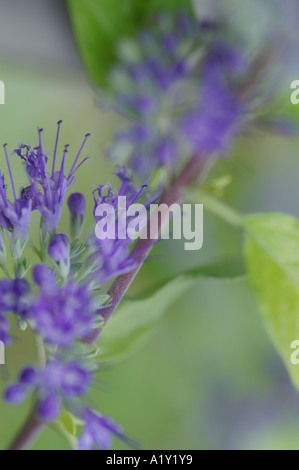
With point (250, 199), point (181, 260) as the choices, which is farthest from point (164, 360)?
point (250, 199)

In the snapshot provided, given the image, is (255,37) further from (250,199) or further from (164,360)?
(164,360)

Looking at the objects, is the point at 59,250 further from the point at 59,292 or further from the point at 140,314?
the point at 140,314

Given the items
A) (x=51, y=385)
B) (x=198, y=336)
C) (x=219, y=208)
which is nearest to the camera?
(x=51, y=385)

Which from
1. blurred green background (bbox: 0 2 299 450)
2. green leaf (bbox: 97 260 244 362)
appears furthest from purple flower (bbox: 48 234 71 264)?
blurred green background (bbox: 0 2 299 450)

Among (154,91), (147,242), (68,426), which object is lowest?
(68,426)

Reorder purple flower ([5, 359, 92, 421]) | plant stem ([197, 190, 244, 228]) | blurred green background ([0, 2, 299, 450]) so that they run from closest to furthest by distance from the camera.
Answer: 1. purple flower ([5, 359, 92, 421])
2. plant stem ([197, 190, 244, 228])
3. blurred green background ([0, 2, 299, 450])

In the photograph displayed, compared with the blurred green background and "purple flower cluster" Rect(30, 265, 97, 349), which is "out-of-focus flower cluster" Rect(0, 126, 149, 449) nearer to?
"purple flower cluster" Rect(30, 265, 97, 349)

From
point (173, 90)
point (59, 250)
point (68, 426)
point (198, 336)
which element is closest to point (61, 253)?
point (59, 250)

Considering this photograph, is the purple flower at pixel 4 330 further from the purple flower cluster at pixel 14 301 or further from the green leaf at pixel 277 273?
the green leaf at pixel 277 273
